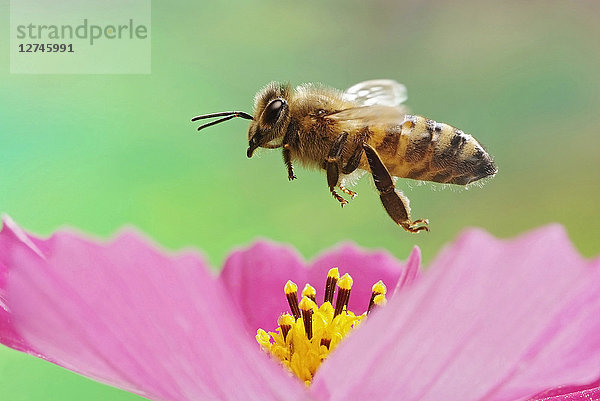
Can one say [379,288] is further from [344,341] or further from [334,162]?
[344,341]

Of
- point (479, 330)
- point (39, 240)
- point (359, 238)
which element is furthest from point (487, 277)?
point (359, 238)

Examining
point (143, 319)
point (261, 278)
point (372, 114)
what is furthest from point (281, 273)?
point (143, 319)

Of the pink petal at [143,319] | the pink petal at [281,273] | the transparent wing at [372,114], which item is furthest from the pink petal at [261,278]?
the pink petal at [143,319]

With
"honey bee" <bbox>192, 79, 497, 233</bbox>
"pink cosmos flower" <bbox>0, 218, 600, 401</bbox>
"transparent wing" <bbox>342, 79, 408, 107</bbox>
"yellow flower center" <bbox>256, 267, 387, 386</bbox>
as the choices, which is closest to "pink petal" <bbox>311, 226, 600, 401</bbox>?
"pink cosmos flower" <bbox>0, 218, 600, 401</bbox>

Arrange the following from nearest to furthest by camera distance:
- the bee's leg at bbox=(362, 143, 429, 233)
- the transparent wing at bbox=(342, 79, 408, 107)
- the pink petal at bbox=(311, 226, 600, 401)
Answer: the pink petal at bbox=(311, 226, 600, 401), the bee's leg at bbox=(362, 143, 429, 233), the transparent wing at bbox=(342, 79, 408, 107)

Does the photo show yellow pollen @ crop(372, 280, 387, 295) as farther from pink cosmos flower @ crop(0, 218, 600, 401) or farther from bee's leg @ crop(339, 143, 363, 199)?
pink cosmos flower @ crop(0, 218, 600, 401)

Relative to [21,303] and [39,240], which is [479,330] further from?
[39,240]

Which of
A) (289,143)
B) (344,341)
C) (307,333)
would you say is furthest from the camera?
(289,143)

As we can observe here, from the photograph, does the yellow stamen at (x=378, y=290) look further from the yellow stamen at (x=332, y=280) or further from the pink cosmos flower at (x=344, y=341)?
the pink cosmos flower at (x=344, y=341)
